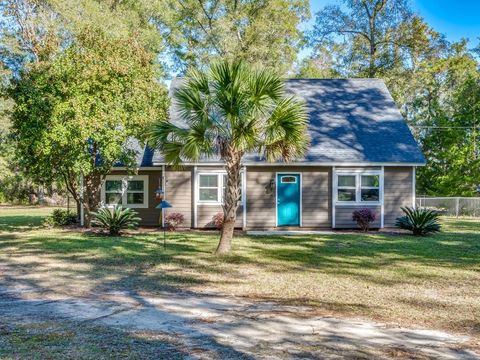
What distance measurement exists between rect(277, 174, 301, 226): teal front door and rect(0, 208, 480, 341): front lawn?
300 cm

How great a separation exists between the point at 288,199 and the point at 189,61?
1904 centimetres

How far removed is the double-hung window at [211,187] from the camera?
17.7 metres

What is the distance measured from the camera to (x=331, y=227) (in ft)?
58.1

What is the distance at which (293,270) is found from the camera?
938 cm

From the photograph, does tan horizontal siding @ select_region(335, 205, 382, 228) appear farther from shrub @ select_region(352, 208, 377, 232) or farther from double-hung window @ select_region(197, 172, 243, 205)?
double-hung window @ select_region(197, 172, 243, 205)

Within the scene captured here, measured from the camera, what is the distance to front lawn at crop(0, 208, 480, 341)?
680 cm

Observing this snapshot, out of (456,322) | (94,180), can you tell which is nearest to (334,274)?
(456,322)

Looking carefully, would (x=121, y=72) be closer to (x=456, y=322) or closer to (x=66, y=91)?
(x=66, y=91)

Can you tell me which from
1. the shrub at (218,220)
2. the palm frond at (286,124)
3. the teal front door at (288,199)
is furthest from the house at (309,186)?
the palm frond at (286,124)

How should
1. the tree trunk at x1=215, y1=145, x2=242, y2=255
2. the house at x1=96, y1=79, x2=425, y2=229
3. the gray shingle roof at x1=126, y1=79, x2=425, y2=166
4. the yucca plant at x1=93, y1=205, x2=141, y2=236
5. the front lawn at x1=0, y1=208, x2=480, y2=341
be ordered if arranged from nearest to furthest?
the front lawn at x1=0, y1=208, x2=480, y2=341
the tree trunk at x1=215, y1=145, x2=242, y2=255
the yucca plant at x1=93, y1=205, x2=141, y2=236
the house at x1=96, y1=79, x2=425, y2=229
the gray shingle roof at x1=126, y1=79, x2=425, y2=166

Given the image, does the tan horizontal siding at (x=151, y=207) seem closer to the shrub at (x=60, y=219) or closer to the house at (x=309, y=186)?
the house at (x=309, y=186)

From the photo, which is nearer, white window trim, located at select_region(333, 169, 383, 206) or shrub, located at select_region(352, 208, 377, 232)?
shrub, located at select_region(352, 208, 377, 232)

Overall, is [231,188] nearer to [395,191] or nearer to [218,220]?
[218,220]

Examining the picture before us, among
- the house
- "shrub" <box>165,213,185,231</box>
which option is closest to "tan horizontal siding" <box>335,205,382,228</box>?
the house
